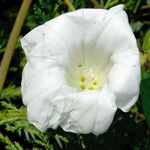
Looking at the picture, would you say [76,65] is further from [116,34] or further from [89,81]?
[116,34]

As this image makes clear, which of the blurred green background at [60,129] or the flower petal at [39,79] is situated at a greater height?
the flower petal at [39,79]

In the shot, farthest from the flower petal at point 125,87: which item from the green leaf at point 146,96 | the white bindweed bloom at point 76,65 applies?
the green leaf at point 146,96

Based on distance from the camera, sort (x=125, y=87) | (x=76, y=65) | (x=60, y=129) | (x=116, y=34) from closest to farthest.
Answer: (x=125, y=87) → (x=116, y=34) → (x=76, y=65) → (x=60, y=129)

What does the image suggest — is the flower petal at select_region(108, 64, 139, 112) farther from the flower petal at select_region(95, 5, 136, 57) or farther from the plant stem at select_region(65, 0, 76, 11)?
the plant stem at select_region(65, 0, 76, 11)

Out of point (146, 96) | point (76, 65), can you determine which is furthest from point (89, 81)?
Result: point (146, 96)

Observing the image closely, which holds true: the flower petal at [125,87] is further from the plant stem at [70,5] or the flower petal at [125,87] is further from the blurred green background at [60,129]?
the plant stem at [70,5]

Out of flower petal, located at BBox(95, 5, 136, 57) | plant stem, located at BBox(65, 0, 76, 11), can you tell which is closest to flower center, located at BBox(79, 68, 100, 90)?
flower petal, located at BBox(95, 5, 136, 57)

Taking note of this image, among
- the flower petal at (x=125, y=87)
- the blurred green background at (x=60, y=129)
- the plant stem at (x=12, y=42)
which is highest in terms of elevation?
the plant stem at (x=12, y=42)
